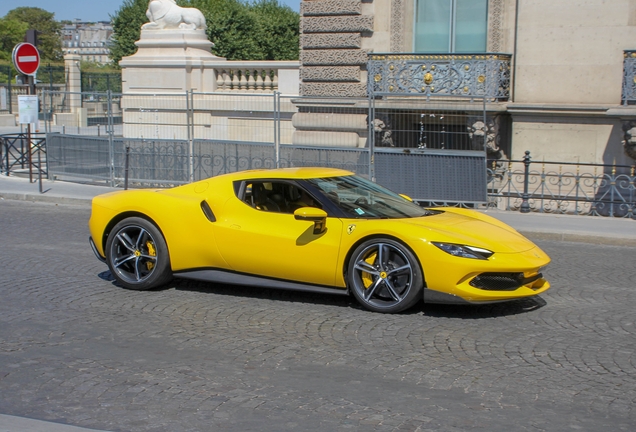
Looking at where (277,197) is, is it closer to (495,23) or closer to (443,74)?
(443,74)

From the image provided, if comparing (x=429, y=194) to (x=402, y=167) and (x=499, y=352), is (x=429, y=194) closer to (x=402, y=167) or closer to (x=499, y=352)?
(x=402, y=167)

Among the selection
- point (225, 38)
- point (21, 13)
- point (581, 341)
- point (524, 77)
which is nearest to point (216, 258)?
point (581, 341)

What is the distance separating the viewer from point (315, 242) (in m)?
7.47

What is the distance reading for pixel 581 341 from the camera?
21.3 ft

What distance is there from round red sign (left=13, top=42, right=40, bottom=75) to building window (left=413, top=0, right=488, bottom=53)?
27.6 feet

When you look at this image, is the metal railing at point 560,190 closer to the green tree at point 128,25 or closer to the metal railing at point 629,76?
the metal railing at point 629,76

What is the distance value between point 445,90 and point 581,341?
11.2 m

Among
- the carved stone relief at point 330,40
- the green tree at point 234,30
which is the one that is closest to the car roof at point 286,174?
the carved stone relief at point 330,40

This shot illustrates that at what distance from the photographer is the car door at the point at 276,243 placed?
7.45m

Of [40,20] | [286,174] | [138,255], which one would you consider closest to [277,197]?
[286,174]

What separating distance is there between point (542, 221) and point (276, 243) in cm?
741

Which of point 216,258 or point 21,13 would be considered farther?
point 21,13

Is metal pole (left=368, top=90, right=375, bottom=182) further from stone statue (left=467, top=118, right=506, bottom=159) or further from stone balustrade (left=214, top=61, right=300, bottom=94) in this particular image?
stone balustrade (left=214, top=61, right=300, bottom=94)

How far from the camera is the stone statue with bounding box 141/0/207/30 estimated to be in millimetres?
25688
